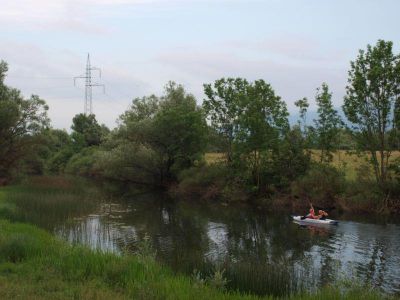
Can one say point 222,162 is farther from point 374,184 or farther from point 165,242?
point 165,242

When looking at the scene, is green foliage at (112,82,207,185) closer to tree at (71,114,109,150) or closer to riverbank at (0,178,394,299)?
riverbank at (0,178,394,299)

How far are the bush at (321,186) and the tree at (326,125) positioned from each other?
207cm

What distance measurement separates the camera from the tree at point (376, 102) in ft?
118

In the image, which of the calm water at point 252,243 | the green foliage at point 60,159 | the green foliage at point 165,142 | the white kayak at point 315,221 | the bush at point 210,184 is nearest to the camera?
the calm water at point 252,243

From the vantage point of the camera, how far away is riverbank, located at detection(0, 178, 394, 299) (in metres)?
10.2

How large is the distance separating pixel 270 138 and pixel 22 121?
25322 millimetres

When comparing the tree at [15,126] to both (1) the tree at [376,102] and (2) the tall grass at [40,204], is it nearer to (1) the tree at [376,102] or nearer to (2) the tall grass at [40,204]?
(2) the tall grass at [40,204]

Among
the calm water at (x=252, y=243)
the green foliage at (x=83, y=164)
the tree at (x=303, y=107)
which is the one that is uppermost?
the tree at (x=303, y=107)

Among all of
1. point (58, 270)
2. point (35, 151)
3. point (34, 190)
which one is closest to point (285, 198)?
point (34, 190)

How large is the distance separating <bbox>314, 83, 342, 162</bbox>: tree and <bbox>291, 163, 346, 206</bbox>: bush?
2.07 m

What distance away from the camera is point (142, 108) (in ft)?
220

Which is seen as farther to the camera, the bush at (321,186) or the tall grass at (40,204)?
the bush at (321,186)

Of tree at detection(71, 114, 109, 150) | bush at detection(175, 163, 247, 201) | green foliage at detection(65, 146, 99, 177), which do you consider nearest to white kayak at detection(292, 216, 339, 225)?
bush at detection(175, 163, 247, 201)

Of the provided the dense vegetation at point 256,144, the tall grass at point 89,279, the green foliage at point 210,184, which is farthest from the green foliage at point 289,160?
the tall grass at point 89,279
